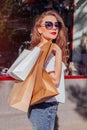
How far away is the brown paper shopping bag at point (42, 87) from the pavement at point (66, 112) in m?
2.81

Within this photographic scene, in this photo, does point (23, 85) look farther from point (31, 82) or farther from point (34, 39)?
point (34, 39)

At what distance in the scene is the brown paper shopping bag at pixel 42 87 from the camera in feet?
11.4

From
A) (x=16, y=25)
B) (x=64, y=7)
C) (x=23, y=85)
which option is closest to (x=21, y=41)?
(x=16, y=25)

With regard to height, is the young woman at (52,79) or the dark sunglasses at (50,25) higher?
the dark sunglasses at (50,25)

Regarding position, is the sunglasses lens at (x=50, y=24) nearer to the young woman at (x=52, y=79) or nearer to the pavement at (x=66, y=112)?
the young woman at (x=52, y=79)

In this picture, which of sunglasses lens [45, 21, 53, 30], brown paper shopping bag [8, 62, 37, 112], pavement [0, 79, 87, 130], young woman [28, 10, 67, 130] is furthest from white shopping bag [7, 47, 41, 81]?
pavement [0, 79, 87, 130]

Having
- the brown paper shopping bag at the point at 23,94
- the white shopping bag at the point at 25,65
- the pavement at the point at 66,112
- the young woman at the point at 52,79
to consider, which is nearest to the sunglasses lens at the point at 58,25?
the young woman at the point at 52,79

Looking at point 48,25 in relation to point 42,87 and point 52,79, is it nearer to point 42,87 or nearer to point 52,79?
point 52,79

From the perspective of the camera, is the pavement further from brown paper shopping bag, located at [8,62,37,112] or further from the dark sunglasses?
brown paper shopping bag, located at [8,62,37,112]

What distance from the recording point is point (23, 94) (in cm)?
352

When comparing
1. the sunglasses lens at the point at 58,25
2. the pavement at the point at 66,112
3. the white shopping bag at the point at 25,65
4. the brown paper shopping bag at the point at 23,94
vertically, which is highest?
the sunglasses lens at the point at 58,25

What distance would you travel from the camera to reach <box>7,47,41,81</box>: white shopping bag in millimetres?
3523

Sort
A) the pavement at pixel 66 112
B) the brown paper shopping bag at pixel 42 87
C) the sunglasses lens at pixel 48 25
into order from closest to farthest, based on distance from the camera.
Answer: the brown paper shopping bag at pixel 42 87
the sunglasses lens at pixel 48 25
the pavement at pixel 66 112

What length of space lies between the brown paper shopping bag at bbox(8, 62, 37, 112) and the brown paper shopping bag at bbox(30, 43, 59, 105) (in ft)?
0.13
